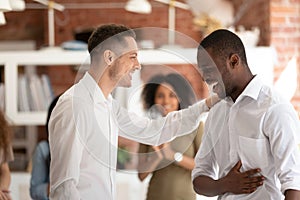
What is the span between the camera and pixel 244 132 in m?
2.26

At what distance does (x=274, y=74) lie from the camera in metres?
4.09

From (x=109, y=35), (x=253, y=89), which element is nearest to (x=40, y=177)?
(x=109, y=35)

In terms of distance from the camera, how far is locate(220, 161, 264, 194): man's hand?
2.23 meters

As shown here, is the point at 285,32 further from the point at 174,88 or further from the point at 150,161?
the point at 150,161

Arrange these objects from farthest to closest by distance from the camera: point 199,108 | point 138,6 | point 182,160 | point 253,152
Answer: point 138,6 < point 182,160 < point 199,108 < point 253,152

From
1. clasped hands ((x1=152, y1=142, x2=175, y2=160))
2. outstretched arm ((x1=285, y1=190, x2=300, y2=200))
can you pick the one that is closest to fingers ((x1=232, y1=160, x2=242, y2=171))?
outstretched arm ((x1=285, y1=190, x2=300, y2=200))

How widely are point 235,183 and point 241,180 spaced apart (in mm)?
25

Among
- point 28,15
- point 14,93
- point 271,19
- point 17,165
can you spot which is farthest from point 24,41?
point 271,19

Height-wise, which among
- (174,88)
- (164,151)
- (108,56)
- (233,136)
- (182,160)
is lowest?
(182,160)

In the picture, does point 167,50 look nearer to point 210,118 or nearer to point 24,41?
point 210,118

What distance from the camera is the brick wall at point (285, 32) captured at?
159 inches

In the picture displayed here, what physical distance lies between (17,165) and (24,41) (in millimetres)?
1069

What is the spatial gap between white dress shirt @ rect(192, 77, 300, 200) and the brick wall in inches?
69.0

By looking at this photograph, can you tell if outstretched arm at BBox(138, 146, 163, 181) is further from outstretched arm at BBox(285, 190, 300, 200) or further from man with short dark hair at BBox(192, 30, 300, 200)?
outstretched arm at BBox(285, 190, 300, 200)
